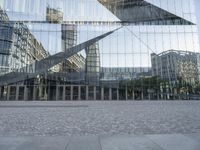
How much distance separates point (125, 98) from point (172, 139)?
33.9m

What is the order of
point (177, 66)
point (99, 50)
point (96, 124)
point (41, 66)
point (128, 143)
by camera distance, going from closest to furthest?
point (128, 143) < point (96, 124) < point (41, 66) < point (177, 66) < point (99, 50)

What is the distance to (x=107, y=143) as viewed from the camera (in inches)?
216

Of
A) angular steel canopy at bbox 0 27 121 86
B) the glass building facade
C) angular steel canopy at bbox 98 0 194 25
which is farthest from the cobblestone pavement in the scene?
angular steel canopy at bbox 98 0 194 25

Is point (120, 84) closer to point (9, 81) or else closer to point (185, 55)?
point (185, 55)

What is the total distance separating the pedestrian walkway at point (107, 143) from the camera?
5.01 m

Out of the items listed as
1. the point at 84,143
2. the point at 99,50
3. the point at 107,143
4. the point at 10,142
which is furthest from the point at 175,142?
the point at 99,50

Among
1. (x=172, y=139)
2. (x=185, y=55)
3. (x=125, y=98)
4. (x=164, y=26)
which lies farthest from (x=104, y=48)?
(x=172, y=139)

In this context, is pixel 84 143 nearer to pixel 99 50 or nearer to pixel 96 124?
pixel 96 124

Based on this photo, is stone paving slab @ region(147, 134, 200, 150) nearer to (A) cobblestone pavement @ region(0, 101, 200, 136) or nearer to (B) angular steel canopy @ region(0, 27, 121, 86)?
(A) cobblestone pavement @ region(0, 101, 200, 136)

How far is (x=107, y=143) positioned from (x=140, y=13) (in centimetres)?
4158

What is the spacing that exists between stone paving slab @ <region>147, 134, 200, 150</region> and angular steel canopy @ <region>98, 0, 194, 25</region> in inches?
1550

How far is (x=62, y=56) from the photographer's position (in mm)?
40406

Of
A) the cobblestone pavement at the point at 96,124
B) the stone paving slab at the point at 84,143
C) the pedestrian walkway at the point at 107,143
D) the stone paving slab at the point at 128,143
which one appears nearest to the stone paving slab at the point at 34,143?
the pedestrian walkway at the point at 107,143

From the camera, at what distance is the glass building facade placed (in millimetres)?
39062
